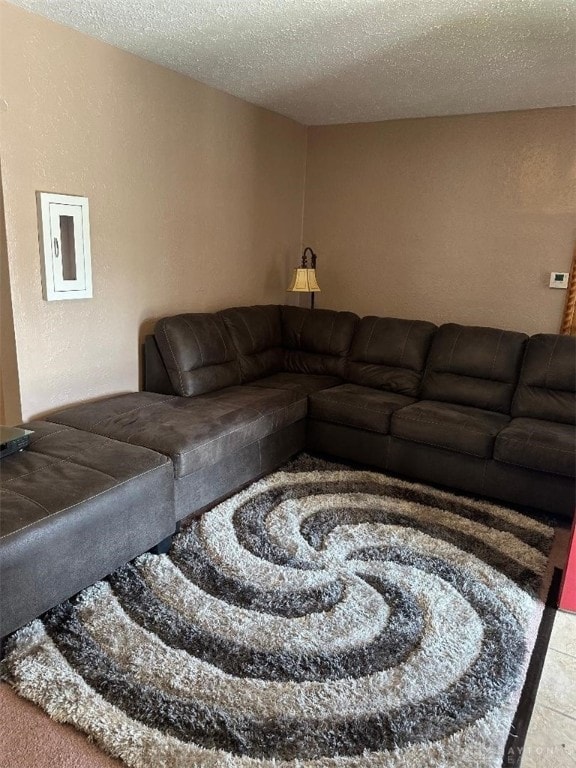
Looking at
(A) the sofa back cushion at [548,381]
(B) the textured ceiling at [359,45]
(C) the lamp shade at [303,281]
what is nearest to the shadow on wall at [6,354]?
(B) the textured ceiling at [359,45]

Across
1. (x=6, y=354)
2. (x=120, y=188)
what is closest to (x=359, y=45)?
(x=120, y=188)

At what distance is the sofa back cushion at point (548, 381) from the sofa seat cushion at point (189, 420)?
1.34 m

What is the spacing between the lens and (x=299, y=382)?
3578 millimetres

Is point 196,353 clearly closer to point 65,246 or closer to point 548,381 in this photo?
point 65,246

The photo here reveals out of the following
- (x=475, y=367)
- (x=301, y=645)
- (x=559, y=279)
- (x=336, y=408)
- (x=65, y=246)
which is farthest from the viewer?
(x=559, y=279)

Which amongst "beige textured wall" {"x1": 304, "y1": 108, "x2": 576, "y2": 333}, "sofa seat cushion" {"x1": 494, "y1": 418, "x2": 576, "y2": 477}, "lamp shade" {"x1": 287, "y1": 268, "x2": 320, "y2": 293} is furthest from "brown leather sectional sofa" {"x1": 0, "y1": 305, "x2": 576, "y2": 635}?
"beige textured wall" {"x1": 304, "y1": 108, "x2": 576, "y2": 333}

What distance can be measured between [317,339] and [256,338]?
47 cm

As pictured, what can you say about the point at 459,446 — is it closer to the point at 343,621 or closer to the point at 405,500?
the point at 405,500

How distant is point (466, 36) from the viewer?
2412 millimetres

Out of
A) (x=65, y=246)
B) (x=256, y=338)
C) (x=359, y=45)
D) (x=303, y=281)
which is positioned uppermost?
(x=359, y=45)

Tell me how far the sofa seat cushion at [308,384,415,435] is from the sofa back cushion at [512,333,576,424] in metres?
0.66

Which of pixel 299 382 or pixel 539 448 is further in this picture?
pixel 299 382

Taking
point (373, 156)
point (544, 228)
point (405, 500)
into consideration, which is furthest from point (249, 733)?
point (373, 156)

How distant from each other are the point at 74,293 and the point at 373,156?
2559mm
